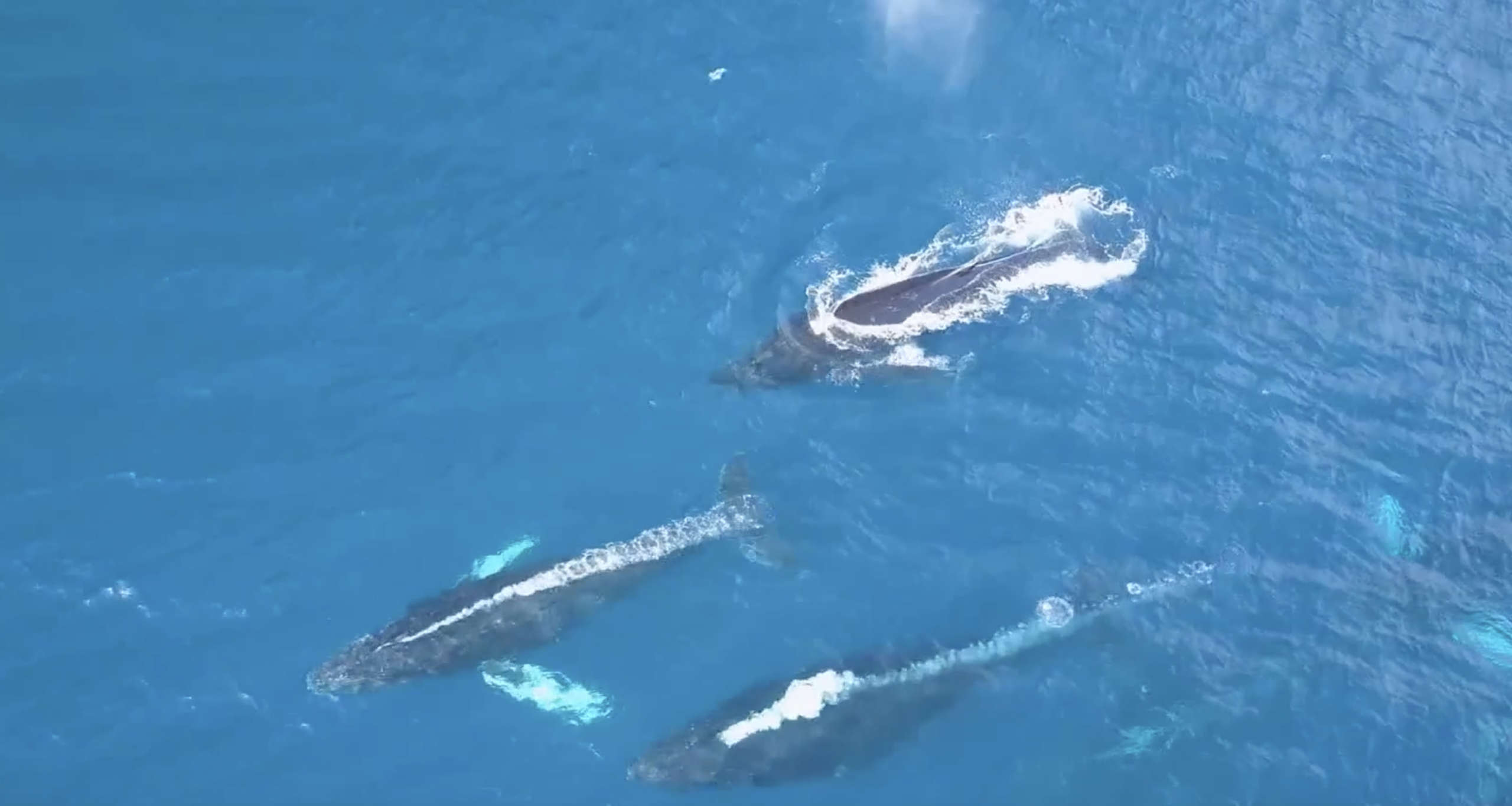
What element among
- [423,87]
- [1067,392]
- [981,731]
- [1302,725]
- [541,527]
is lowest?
[1302,725]

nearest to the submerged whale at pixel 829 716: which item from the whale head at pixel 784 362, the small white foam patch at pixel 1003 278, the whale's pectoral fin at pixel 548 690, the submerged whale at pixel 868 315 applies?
the whale's pectoral fin at pixel 548 690

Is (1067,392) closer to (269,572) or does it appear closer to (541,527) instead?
(541,527)

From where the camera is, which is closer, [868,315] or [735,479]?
[735,479]

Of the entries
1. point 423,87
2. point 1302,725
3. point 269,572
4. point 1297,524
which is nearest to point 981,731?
point 1302,725

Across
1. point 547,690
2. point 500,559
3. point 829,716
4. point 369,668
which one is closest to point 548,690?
point 547,690

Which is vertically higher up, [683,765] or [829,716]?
[683,765]

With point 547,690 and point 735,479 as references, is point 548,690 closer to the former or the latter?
point 547,690

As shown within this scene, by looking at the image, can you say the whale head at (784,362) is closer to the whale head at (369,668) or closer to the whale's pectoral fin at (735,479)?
the whale's pectoral fin at (735,479)

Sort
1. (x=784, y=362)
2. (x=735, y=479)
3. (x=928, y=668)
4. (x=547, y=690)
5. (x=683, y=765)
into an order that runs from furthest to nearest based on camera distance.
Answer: (x=784, y=362) < (x=735, y=479) < (x=928, y=668) < (x=547, y=690) < (x=683, y=765)
